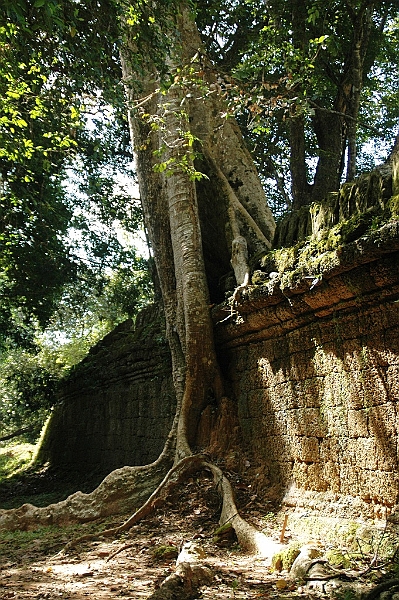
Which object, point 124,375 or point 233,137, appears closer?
point 233,137

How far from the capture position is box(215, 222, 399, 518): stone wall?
370 centimetres

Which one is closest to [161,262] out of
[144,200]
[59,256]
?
[144,200]

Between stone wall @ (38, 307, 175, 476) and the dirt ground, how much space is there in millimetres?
2140

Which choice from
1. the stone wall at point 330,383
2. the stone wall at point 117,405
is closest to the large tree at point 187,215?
the stone wall at point 330,383

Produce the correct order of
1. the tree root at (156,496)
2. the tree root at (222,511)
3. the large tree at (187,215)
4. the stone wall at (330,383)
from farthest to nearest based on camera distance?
the large tree at (187,215)
the tree root at (156,496)
the tree root at (222,511)
the stone wall at (330,383)

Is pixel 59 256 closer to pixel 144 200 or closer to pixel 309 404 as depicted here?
pixel 144 200

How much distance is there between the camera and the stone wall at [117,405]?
761cm

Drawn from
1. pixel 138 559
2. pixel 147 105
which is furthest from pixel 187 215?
pixel 138 559

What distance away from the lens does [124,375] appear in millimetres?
8781

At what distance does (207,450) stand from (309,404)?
60.8 inches

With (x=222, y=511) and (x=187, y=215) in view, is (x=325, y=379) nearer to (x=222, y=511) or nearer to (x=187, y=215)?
(x=222, y=511)

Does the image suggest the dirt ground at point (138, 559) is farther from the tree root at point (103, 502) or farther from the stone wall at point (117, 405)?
the stone wall at point (117, 405)

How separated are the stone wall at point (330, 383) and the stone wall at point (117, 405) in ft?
7.67

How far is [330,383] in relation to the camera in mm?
4262
